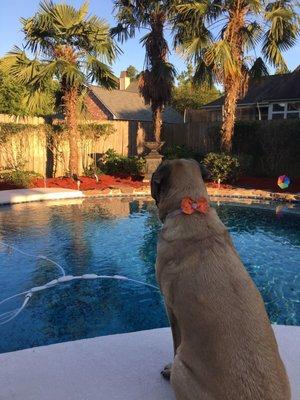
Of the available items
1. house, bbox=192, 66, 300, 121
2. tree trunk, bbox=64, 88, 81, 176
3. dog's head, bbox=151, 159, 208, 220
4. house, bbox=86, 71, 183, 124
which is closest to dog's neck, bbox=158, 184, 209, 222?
dog's head, bbox=151, 159, 208, 220

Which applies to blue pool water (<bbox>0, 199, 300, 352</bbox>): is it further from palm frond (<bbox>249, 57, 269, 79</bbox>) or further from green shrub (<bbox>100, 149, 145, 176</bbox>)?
palm frond (<bbox>249, 57, 269, 79</bbox>)

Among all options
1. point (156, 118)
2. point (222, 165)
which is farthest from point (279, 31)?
point (156, 118)

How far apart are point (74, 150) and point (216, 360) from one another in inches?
543

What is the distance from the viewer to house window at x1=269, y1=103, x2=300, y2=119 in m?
25.1

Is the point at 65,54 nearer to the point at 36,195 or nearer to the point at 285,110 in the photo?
the point at 36,195

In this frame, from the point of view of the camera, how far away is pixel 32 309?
493 centimetres

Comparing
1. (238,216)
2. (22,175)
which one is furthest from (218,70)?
(22,175)

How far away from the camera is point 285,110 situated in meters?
25.5

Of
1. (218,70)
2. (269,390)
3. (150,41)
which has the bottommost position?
(269,390)

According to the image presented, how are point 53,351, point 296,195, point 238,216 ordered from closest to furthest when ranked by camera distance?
1. point 53,351
2. point 238,216
3. point 296,195

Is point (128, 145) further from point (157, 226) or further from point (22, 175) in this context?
point (157, 226)

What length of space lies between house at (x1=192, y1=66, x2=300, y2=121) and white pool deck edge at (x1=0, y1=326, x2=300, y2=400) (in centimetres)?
2200

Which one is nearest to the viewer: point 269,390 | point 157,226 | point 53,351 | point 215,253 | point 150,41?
point 269,390

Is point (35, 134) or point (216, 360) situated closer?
point (216, 360)
